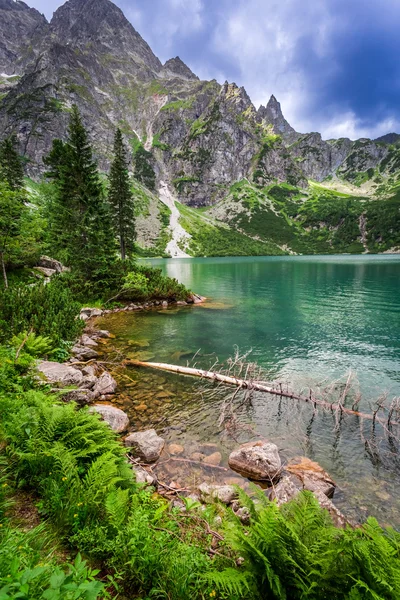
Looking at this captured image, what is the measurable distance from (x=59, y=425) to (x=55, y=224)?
29858 millimetres

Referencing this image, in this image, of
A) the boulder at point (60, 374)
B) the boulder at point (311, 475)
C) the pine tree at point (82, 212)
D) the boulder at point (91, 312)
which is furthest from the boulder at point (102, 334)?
the boulder at point (311, 475)

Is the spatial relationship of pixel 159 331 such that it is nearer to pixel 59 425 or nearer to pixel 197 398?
pixel 197 398

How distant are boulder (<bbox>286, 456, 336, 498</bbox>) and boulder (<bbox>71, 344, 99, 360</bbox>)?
10.1 meters

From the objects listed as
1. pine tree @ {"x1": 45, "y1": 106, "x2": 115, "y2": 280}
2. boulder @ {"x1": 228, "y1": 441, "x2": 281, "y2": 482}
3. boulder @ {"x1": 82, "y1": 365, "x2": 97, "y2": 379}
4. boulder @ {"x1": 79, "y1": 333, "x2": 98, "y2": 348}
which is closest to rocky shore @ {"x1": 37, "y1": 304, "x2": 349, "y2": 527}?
boulder @ {"x1": 228, "y1": 441, "x2": 281, "y2": 482}

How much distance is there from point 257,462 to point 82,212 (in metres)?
26.4

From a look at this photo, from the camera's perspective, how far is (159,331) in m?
19.5

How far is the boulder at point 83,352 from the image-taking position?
13205 mm

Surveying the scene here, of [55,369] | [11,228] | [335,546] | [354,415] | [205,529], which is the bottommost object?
[354,415]

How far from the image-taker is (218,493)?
606cm

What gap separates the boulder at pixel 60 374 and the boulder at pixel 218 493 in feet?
18.7

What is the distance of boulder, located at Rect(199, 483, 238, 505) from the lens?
19.5 ft

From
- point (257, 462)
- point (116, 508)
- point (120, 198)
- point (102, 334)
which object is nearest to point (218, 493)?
point (257, 462)

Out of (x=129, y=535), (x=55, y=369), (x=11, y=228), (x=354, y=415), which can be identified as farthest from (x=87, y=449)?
(x=11, y=228)

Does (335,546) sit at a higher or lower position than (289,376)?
higher
